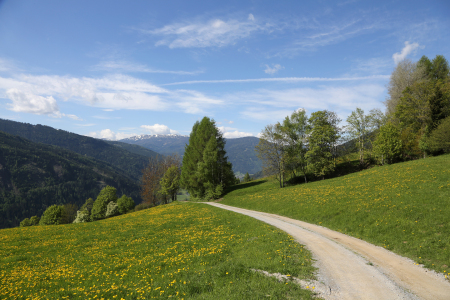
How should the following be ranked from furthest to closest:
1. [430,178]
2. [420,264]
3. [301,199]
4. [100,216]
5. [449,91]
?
1. [100,216]
2. [449,91]
3. [301,199]
4. [430,178]
5. [420,264]

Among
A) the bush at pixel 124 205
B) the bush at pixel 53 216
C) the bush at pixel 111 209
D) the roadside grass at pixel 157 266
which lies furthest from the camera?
the bush at pixel 53 216

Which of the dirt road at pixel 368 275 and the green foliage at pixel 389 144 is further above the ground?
the green foliage at pixel 389 144

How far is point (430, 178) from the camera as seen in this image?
23250mm

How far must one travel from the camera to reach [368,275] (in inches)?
404

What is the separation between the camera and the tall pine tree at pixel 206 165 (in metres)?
53.2

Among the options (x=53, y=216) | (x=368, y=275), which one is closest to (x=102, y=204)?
(x=53, y=216)

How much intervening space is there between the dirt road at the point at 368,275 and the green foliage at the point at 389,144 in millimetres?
38807

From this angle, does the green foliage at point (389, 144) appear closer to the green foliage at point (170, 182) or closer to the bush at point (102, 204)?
the green foliage at point (170, 182)

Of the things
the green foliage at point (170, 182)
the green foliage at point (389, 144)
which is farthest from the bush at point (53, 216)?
the green foliage at point (389, 144)

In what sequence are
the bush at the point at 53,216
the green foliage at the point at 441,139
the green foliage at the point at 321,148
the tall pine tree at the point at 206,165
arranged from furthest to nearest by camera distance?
1. the bush at the point at 53,216
2. the tall pine tree at the point at 206,165
3. the green foliage at the point at 321,148
4. the green foliage at the point at 441,139

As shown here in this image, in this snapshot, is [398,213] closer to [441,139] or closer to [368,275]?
[368,275]

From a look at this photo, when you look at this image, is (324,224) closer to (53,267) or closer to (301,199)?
(301,199)

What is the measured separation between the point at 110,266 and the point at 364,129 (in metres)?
61.3

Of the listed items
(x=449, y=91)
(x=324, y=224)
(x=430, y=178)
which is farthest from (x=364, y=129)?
(x=324, y=224)
